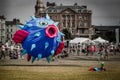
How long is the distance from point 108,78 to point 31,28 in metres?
3.96

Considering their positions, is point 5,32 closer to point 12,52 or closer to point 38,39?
point 12,52

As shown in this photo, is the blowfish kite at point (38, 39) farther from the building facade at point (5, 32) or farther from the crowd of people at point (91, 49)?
the crowd of people at point (91, 49)

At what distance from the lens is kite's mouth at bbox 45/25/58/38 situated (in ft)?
45.8

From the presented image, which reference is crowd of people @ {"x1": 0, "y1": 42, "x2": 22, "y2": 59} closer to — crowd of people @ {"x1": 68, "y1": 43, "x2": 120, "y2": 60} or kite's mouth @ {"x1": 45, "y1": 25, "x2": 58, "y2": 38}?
crowd of people @ {"x1": 68, "y1": 43, "x2": 120, "y2": 60}

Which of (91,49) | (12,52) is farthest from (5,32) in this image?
(91,49)

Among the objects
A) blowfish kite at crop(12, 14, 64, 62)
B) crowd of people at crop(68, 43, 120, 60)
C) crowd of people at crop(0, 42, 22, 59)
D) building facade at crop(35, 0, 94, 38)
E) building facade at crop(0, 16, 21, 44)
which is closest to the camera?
blowfish kite at crop(12, 14, 64, 62)

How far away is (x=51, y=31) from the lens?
46.6ft

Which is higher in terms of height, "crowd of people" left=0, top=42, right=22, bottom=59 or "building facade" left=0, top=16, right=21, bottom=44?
"building facade" left=0, top=16, right=21, bottom=44

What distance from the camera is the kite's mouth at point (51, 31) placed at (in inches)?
549

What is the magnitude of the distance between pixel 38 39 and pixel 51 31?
0.57 m

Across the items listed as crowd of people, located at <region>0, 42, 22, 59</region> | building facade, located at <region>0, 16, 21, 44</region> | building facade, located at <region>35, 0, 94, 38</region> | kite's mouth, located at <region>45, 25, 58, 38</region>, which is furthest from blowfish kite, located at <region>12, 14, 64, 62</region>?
crowd of people, located at <region>0, 42, 22, 59</region>


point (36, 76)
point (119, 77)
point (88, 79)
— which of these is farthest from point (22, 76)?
point (119, 77)

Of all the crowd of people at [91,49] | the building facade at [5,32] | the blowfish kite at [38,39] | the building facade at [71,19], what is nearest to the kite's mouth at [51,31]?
the blowfish kite at [38,39]

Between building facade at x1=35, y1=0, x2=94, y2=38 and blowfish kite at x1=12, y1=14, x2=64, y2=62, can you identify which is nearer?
blowfish kite at x1=12, y1=14, x2=64, y2=62
